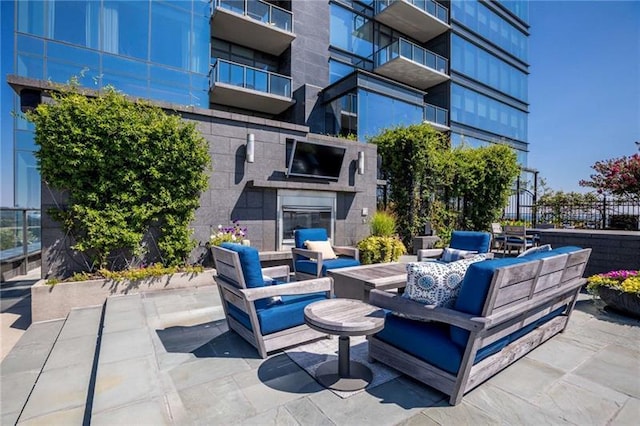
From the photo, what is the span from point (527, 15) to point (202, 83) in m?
20.2

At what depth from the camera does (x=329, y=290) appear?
10.1 ft

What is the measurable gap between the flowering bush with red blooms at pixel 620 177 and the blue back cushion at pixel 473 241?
644 cm

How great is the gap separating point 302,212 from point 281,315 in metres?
4.09

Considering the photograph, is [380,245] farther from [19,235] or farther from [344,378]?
[19,235]

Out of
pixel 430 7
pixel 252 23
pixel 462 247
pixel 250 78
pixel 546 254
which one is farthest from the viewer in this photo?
pixel 430 7

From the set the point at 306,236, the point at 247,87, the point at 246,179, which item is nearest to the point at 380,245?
the point at 306,236

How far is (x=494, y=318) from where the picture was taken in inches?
77.8

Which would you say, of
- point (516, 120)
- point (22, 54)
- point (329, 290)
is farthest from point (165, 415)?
point (516, 120)

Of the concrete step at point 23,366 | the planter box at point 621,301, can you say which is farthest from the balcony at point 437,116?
the concrete step at point 23,366

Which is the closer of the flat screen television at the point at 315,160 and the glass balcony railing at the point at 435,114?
the flat screen television at the point at 315,160

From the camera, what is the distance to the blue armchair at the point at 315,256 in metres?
4.95

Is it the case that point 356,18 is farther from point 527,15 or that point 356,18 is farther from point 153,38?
point 527,15

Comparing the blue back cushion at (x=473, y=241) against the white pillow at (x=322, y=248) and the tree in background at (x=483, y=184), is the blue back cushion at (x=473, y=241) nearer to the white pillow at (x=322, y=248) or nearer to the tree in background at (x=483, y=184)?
the white pillow at (x=322, y=248)

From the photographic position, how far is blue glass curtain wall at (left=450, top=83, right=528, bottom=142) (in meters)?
15.0
